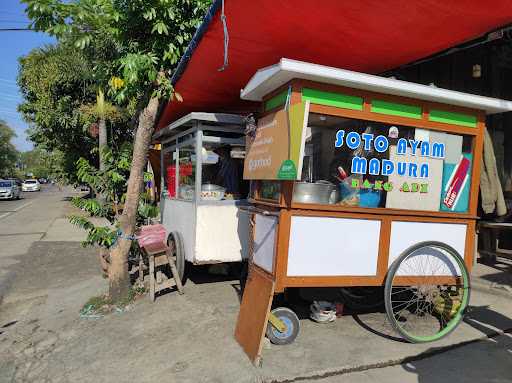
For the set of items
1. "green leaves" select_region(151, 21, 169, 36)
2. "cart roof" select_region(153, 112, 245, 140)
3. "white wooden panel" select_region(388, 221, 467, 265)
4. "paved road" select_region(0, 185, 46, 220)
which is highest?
"green leaves" select_region(151, 21, 169, 36)

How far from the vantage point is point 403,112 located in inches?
139

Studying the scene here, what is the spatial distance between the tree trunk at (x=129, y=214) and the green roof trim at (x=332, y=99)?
241 centimetres

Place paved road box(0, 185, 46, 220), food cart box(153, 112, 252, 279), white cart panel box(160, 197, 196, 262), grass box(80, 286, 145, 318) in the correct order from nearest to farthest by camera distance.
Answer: grass box(80, 286, 145, 318)
food cart box(153, 112, 252, 279)
white cart panel box(160, 197, 196, 262)
paved road box(0, 185, 46, 220)

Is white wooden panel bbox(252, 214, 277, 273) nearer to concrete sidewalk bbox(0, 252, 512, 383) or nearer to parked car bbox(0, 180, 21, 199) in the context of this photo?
concrete sidewalk bbox(0, 252, 512, 383)

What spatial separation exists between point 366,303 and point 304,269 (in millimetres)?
1476

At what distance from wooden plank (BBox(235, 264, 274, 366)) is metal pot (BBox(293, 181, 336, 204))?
782mm

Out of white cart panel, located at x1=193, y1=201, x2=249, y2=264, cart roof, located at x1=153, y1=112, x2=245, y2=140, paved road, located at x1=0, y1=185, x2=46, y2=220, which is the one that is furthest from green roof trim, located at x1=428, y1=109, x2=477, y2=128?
paved road, located at x1=0, y1=185, x2=46, y2=220

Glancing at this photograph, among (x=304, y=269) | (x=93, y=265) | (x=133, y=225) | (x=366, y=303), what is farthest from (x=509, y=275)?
(x=93, y=265)

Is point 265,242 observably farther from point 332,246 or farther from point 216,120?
point 216,120

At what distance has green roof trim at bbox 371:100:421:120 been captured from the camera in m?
3.43

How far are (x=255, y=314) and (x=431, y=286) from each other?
1896 mm

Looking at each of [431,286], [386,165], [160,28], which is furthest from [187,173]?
[431,286]

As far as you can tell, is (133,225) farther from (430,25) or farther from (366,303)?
(430,25)

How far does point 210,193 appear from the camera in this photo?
521 cm
